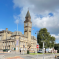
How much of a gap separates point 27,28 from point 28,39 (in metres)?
8.13

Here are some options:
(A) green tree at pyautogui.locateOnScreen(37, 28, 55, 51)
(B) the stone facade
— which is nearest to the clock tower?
(B) the stone facade

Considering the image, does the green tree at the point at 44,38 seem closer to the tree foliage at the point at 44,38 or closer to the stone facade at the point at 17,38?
the tree foliage at the point at 44,38

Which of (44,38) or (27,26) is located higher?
(27,26)

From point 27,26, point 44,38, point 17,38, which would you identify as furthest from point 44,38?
point 27,26

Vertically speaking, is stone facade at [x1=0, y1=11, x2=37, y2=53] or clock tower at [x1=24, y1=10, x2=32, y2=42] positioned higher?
clock tower at [x1=24, y1=10, x2=32, y2=42]

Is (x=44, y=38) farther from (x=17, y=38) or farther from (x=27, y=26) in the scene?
(x=27, y=26)

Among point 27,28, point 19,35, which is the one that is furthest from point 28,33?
point 19,35

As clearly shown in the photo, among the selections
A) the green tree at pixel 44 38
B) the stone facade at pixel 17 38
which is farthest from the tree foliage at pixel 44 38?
the stone facade at pixel 17 38

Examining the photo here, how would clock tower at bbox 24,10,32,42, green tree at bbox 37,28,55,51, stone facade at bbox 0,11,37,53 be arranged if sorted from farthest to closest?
clock tower at bbox 24,10,32,42 < stone facade at bbox 0,11,37,53 < green tree at bbox 37,28,55,51

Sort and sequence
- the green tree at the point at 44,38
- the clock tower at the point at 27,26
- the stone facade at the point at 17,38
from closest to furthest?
the green tree at the point at 44,38 → the stone facade at the point at 17,38 → the clock tower at the point at 27,26

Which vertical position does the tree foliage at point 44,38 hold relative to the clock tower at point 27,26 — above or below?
below

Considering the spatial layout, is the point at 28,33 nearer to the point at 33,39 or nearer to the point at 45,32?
the point at 33,39

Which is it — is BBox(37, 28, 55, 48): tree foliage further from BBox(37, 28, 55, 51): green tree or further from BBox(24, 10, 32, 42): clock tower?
BBox(24, 10, 32, 42): clock tower

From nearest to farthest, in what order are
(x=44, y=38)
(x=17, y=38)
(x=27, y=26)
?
1. (x=44, y=38)
2. (x=17, y=38)
3. (x=27, y=26)
